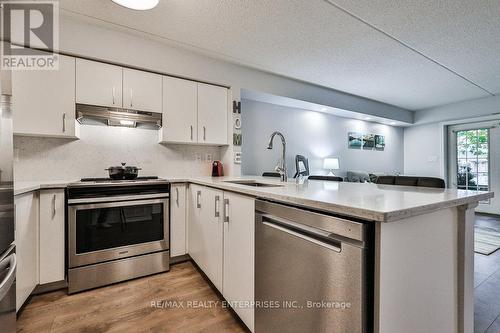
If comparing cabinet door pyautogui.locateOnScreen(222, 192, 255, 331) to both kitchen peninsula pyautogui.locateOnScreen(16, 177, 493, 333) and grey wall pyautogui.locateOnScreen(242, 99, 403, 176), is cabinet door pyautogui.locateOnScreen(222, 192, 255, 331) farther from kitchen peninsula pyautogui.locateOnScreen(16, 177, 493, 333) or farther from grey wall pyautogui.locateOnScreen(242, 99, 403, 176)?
grey wall pyautogui.locateOnScreen(242, 99, 403, 176)

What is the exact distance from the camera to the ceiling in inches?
77.5

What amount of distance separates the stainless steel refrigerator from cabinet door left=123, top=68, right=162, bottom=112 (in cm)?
149

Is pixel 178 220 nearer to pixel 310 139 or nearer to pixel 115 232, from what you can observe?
pixel 115 232

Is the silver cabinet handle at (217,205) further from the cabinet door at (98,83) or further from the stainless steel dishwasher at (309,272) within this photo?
the cabinet door at (98,83)

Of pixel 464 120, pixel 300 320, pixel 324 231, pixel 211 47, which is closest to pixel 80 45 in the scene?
pixel 211 47

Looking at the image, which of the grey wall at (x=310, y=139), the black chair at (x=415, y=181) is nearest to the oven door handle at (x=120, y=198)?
the grey wall at (x=310, y=139)

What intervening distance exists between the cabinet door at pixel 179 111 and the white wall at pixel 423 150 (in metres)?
5.99

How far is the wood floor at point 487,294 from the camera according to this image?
152 centimetres

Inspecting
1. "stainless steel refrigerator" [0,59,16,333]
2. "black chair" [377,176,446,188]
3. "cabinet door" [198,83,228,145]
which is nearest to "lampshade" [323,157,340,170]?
"cabinet door" [198,83,228,145]

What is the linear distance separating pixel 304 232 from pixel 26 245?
6.70 feet

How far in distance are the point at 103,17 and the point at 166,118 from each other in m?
1.06

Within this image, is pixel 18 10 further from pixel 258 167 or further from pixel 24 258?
pixel 258 167

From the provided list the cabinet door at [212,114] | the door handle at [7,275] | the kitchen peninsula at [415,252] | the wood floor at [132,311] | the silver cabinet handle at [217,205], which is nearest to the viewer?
the kitchen peninsula at [415,252]

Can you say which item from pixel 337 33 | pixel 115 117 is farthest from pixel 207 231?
pixel 337 33
